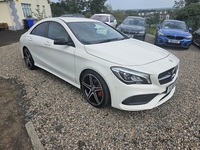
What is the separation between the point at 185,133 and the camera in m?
2.22

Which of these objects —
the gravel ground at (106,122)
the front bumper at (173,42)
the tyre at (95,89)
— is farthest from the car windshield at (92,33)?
the front bumper at (173,42)

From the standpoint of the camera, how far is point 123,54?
2477 millimetres

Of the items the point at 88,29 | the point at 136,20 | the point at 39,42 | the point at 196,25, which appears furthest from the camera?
the point at 196,25

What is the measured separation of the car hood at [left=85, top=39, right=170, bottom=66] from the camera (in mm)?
2318

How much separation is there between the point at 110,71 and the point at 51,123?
127cm

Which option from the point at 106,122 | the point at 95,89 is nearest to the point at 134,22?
the point at 95,89

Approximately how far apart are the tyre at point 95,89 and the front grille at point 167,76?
0.83 meters

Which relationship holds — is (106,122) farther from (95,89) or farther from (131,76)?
(131,76)

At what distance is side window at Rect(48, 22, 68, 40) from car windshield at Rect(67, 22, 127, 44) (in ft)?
0.58

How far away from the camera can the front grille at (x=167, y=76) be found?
2.29 m

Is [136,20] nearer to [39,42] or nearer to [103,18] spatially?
[103,18]

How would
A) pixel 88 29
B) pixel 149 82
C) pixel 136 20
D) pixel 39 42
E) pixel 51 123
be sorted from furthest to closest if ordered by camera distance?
pixel 136 20 < pixel 39 42 < pixel 88 29 < pixel 51 123 < pixel 149 82

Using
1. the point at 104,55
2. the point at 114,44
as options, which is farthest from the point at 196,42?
the point at 104,55

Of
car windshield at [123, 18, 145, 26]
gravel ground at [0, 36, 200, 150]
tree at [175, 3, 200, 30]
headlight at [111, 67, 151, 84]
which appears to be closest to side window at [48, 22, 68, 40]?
gravel ground at [0, 36, 200, 150]
